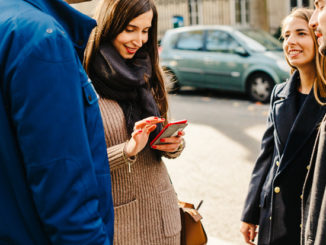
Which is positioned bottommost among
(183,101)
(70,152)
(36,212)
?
(183,101)

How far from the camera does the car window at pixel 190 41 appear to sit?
10.2 m

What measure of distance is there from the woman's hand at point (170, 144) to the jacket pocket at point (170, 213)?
0.21 m

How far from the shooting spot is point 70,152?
3.78 feet

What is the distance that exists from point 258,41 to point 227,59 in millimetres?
887

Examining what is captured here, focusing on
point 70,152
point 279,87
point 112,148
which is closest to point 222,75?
point 279,87

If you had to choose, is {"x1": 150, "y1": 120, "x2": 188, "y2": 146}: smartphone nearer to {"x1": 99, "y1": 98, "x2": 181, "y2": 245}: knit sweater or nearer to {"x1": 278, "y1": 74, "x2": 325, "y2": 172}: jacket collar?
{"x1": 99, "y1": 98, "x2": 181, "y2": 245}: knit sweater

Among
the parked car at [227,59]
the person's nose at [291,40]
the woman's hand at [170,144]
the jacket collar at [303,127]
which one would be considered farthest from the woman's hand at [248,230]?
the parked car at [227,59]

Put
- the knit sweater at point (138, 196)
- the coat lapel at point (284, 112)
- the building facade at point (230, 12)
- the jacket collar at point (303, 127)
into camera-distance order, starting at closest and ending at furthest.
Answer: the knit sweater at point (138, 196) < the jacket collar at point (303, 127) < the coat lapel at point (284, 112) < the building facade at point (230, 12)

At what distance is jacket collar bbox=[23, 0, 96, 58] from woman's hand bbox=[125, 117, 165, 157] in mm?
544

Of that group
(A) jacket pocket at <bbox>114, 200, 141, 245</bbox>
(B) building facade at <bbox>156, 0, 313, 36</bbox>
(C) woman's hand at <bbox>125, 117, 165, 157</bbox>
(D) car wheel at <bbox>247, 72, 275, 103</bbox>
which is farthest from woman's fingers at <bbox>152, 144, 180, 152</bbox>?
(B) building facade at <bbox>156, 0, 313, 36</bbox>

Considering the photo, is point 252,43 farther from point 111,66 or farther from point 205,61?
point 111,66

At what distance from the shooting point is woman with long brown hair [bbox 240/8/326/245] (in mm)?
2020

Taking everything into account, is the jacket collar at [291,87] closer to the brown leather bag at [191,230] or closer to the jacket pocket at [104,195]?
the brown leather bag at [191,230]

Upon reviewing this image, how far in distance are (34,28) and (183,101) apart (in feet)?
29.8
